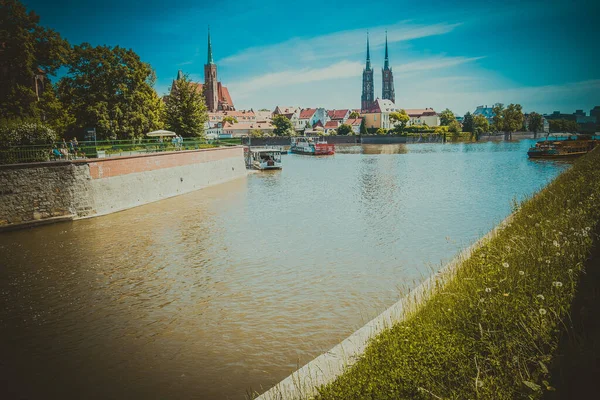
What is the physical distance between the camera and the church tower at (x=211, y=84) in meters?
167

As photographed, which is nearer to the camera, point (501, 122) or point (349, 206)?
point (349, 206)

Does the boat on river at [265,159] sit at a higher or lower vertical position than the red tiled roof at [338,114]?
lower

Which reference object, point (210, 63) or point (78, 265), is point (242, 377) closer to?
point (78, 265)

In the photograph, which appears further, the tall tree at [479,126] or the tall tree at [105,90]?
the tall tree at [479,126]

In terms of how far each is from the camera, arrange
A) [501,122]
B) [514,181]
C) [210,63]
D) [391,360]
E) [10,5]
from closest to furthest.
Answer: [391,360], [10,5], [514,181], [501,122], [210,63]

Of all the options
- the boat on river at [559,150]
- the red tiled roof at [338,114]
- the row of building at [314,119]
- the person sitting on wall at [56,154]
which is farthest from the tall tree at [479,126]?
the person sitting on wall at [56,154]

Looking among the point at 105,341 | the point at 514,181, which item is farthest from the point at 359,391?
the point at 514,181

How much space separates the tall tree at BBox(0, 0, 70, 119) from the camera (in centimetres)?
2838

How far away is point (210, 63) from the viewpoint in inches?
6575

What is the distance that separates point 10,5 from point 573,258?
35424 mm

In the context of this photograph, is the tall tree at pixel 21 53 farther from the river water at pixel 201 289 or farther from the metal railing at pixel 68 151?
the river water at pixel 201 289

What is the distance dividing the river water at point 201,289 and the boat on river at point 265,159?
2634cm

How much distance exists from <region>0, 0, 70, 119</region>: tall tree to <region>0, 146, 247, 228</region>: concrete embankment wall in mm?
11981

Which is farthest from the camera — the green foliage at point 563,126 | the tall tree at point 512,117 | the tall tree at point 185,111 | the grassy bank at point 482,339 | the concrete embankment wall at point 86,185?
the green foliage at point 563,126
